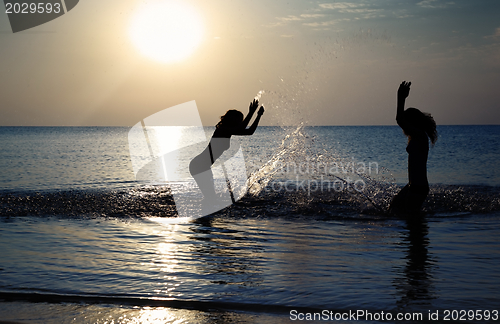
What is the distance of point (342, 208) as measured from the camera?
9.33 m

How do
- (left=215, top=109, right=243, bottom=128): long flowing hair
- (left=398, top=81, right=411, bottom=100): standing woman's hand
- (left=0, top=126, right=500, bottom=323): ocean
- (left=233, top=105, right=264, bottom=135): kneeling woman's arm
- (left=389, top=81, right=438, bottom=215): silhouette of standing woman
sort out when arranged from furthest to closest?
(left=215, top=109, right=243, bottom=128): long flowing hair → (left=233, top=105, right=264, bottom=135): kneeling woman's arm → (left=389, top=81, right=438, bottom=215): silhouette of standing woman → (left=398, top=81, right=411, bottom=100): standing woman's hand → (left=0, top=126, right=500, bottom=323): ocean

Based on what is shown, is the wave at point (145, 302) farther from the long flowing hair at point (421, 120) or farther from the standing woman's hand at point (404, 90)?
the long flowing hair at point (421, 120)

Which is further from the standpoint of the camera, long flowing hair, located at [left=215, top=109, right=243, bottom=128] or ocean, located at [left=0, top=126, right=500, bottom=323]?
long flowing hair, located at [left=215, top=109, right=243, bottom=128]

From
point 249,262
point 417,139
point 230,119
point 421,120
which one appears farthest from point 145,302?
point 421,120

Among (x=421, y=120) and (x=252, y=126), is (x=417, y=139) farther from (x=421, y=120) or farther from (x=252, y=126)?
(x=252, y=126)

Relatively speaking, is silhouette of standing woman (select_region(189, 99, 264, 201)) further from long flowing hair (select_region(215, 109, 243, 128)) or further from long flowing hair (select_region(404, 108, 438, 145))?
long flowing hair (select_region(404, 108, 438, 145))

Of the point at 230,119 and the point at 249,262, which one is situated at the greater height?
the point at 230,119

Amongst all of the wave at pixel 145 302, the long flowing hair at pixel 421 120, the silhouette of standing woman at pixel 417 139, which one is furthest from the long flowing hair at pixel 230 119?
the wave at pixel 145 302

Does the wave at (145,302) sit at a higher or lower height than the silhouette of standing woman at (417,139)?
lower

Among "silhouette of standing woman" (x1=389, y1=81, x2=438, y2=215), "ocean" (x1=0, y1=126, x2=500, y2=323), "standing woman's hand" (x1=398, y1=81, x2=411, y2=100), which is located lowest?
"ocean" (x1=0, y1=126, x2=500, y2=323)

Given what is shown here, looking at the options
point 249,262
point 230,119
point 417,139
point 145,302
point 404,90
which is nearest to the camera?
point 145,302

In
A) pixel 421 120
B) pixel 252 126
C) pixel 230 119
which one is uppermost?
pixel 230 119

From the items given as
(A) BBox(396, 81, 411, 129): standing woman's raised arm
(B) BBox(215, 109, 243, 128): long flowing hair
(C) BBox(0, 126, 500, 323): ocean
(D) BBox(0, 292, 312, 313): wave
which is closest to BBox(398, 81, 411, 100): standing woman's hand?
(A) BBox(396, 81, 411, 129): standing woman's raised arm

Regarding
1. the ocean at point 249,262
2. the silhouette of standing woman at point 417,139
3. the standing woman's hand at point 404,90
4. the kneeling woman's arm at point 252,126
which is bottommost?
the ocean at point 249,262
